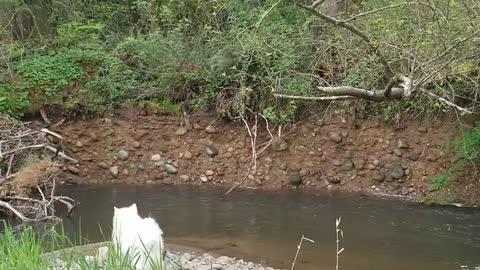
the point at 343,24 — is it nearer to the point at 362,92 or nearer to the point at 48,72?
the point at 362,92

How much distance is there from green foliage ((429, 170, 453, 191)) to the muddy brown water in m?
0.47

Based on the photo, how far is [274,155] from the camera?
404 inches

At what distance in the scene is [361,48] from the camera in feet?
27.2

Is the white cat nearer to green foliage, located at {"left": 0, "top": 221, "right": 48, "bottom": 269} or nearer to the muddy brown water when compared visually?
green foliage, located at {"left": 0, "top": 221, "right": 48, "bottom": 269}

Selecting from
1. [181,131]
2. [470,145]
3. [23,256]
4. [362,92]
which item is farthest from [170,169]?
[23,256]

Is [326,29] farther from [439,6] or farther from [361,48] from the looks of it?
[439,6]

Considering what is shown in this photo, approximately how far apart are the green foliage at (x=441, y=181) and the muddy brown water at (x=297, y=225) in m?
0.47

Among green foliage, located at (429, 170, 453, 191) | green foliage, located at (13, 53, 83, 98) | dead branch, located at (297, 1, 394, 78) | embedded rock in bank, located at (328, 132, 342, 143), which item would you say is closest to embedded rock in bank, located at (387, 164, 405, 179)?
green foliage, located at (429, 170, 453, 191)

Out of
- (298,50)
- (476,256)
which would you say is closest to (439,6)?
(476,256)

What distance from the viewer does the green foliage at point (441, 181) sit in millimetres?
9117

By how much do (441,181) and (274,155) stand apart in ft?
9.05

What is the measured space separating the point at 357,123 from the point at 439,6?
3737mm

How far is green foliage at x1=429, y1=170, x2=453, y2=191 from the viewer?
9117mm

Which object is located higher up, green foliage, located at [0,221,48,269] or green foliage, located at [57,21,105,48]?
green foliage, located at [57,21,105,48]
